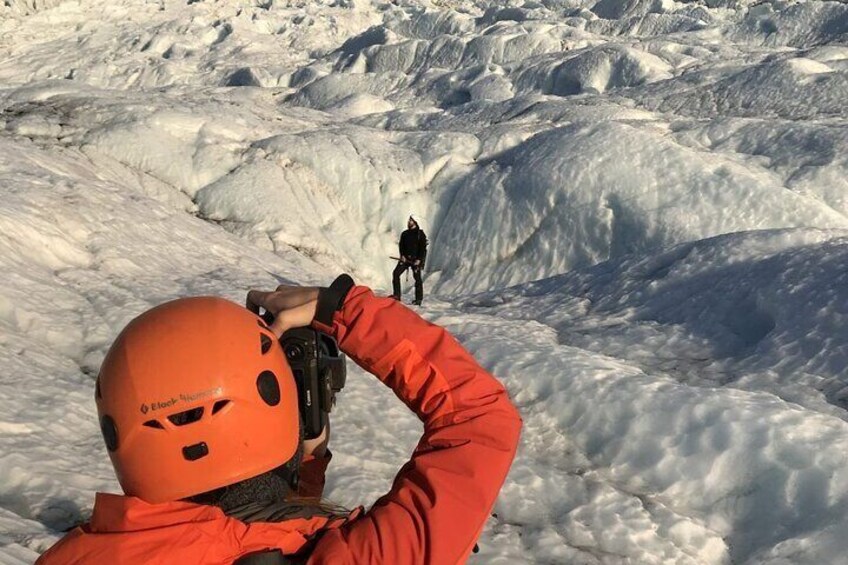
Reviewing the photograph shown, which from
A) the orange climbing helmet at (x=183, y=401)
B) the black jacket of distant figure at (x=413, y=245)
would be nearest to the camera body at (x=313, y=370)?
the orange climbing helmet at (x=183, y=401)

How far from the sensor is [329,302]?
149cm

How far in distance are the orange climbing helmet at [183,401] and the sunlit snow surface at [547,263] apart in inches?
70.3

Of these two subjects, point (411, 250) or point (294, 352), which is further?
point (411, 250)

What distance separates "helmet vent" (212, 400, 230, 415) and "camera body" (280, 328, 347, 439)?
339 mm

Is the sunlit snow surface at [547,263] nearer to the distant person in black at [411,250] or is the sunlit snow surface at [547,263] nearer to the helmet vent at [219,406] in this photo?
the distant person in black at [411,250]

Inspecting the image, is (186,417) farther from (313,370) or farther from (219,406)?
(313,370)

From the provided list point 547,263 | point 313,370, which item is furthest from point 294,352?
point 547,263

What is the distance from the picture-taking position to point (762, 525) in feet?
11.2

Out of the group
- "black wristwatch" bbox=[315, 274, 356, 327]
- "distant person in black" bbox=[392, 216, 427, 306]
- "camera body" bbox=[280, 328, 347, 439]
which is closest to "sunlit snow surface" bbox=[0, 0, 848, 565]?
"distant person in black" bbox=[392, 216, 427, 306]

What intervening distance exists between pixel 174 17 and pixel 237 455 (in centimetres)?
7235

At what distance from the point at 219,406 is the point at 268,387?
0.40ft

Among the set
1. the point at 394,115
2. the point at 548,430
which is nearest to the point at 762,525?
the point at 548,430

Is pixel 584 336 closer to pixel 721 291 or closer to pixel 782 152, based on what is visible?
pixel 721 291

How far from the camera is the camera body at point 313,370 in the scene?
1652mm
